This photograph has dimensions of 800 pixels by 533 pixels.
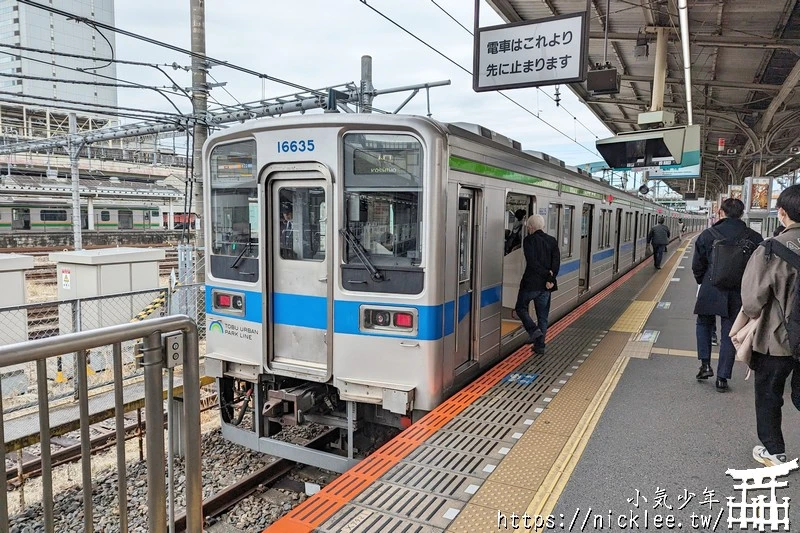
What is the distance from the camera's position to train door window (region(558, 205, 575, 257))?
27.3ft

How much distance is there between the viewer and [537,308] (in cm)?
643

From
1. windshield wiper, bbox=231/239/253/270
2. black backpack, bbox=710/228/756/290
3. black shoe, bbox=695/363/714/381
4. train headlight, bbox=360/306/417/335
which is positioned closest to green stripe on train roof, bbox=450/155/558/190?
train headlight, bbox=360/306/417/335

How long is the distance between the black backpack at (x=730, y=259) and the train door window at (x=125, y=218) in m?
35.2

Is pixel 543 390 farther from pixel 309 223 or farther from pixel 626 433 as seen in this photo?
pixel 309 223

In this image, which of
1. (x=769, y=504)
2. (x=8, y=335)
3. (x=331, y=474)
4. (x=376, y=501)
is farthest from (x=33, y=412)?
(x=769, y=504)

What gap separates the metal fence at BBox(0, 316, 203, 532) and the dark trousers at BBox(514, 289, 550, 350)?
4.67 metres

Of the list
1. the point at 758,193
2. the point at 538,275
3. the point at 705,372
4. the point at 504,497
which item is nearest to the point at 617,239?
the point at 758,193

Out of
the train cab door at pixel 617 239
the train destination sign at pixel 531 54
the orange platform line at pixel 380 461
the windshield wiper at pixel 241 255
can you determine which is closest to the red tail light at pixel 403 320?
the orange platform line at pixel 380 461

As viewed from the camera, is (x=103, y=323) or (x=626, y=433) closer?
(x=626, y=433)

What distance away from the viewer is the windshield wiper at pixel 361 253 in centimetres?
441

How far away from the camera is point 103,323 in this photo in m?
8.14

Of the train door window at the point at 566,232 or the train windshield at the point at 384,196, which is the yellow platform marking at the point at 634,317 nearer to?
the train door window at the point at 566,232

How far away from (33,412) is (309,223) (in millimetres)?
3748

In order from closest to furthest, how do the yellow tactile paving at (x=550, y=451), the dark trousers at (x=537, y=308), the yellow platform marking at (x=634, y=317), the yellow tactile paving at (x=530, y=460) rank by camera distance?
the yellow tactile paving at (x=550, y=451)
the yellow tactile paving at (x=530, y=460)
the dark trousers at (x=537, y=308)
the yellow platform marking at (x=634, y=317)
